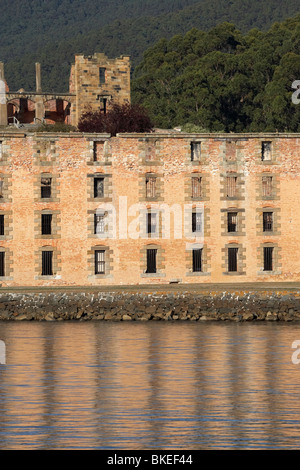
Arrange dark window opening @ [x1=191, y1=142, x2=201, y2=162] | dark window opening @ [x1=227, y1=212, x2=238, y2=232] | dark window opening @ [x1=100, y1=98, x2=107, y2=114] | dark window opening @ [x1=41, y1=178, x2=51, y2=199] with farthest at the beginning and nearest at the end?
dark window opening @ [x1=100, y1=98, x2=107, y2=114]
dark window opening @ [x1=227, y1=212, x2=238, y2=232]
dark window opening @ [x1=191, y1=142, x2=201, y2=162]
dark window opening @ [x1=41, y1=178, x2=51, y2=199]

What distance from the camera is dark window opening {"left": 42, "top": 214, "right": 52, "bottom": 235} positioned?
88.3 meters

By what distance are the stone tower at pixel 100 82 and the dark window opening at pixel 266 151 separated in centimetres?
3018

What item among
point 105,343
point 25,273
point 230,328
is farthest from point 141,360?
point 25,273

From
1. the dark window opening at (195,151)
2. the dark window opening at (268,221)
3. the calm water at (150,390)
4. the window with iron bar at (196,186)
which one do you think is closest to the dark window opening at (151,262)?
the window with iron bar at (196,186)

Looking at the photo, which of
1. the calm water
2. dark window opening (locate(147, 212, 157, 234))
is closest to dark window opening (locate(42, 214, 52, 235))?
dark window opening (locate(147, 212, 157, 234))

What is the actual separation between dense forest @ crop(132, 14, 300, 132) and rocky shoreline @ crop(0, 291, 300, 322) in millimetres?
59890

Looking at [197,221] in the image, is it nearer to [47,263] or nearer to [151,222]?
[151,222]

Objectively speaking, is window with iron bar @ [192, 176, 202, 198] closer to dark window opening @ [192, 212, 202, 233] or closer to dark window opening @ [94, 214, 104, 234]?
dark window opening @ [192, 212, 202, 233]

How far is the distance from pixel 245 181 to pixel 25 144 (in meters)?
16.5

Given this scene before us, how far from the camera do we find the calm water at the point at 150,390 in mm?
33656

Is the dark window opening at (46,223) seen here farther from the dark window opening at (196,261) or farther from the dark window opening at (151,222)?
the dark window opening at (196,261)

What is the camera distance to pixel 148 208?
89.2m

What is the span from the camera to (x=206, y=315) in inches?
2881
